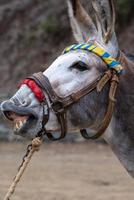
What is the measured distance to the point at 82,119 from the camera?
14.4ft

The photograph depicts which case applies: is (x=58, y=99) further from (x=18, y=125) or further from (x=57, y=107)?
(x=18, y=125)

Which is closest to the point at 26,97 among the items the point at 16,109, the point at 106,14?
the point at 16,109

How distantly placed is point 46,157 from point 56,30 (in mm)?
6840

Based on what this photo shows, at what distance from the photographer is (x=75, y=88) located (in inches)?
174

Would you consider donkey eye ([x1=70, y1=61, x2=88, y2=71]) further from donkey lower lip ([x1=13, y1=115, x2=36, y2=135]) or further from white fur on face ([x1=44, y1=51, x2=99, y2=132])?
donkey lower lip ([x1=13, y1=115, x2=36, y2=135])

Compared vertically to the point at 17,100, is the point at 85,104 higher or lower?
lower

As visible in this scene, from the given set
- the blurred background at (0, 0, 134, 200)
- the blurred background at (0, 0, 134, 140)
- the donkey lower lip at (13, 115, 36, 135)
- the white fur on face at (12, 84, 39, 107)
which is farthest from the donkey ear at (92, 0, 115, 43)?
the blurred background at (0, 0, 134, 140)

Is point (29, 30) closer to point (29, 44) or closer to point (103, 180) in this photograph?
point (29, 44)

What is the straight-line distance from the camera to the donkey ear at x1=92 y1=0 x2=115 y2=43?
14.5ft

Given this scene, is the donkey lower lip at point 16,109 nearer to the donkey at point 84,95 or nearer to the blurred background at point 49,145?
the donkey at point 84,95

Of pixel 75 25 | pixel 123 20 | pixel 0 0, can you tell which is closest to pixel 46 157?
pixel 123 20

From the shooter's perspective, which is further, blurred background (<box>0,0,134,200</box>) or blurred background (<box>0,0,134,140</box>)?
blurred background (<box>0,0,134,140</box>)

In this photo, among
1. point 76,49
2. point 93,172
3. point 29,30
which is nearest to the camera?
point 76,49

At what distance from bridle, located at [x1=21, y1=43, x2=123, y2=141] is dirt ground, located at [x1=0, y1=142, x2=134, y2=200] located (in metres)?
4.31
